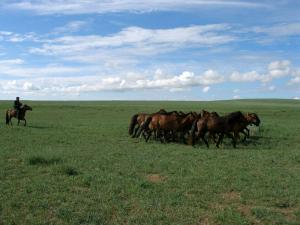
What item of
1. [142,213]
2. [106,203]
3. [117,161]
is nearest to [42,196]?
[106,203]

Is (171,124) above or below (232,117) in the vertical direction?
below

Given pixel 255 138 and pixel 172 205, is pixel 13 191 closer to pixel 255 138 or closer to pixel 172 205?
pixel 172 205

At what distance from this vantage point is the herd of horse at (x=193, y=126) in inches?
717

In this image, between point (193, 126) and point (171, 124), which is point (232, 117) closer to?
point (193, 126)

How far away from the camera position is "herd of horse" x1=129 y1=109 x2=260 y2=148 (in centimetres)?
1820

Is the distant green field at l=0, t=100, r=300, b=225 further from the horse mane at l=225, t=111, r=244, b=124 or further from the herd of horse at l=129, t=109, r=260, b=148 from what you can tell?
the horse mane at l=225, t=111, r=244, b=124

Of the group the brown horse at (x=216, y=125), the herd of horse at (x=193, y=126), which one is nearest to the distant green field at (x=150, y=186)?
the brown horse at (x=216, y=125)

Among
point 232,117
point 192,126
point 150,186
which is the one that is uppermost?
point 232,117

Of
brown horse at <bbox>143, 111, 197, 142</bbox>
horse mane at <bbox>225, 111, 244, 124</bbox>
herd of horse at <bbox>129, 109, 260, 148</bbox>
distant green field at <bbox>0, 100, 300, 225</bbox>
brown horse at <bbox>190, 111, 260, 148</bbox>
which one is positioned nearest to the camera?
distant green field at <bbox>0, 100, 300, 225</bbox>

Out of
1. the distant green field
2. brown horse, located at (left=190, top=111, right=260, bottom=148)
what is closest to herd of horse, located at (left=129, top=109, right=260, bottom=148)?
brown horse, located at (left=190, top=111, right=260, bottom=148)

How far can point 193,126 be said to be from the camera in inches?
726

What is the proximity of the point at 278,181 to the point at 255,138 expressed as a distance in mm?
11376

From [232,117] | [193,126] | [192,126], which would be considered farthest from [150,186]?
[232,117]

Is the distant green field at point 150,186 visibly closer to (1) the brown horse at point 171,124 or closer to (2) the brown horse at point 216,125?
(2) the brown horse at point 216,125
